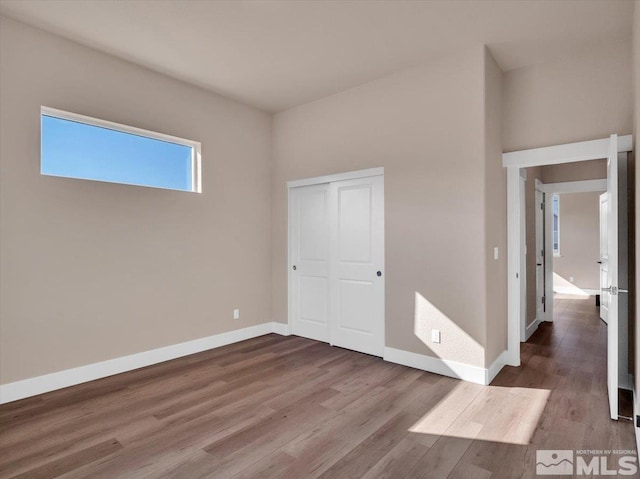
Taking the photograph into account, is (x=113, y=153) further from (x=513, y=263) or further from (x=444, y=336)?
(x=513, y=263)

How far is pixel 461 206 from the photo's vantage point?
3354 millimetres

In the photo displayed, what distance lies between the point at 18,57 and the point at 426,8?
3366mm

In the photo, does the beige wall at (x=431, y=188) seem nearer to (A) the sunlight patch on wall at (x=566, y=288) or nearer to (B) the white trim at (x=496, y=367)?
(B) the white trim at (x=496, y=367)

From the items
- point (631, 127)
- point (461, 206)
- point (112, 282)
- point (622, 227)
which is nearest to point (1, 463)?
point (112, 282)

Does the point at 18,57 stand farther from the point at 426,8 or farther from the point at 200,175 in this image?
the point at 426,8

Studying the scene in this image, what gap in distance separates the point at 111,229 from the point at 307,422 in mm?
2594

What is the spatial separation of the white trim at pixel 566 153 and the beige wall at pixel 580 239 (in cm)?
676

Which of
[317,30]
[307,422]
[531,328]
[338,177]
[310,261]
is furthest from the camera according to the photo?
[531,328]

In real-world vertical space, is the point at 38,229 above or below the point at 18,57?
below

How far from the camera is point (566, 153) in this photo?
3.28 m

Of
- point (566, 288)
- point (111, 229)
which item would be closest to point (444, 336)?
point (111, 229)

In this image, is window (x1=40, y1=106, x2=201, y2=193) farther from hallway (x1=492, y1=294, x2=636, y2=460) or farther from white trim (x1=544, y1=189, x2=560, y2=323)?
white trim (x1=544, y1=189, x2=560, y2=323)

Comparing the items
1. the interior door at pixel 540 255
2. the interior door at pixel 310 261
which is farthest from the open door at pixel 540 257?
the interior door at pixel 310 261

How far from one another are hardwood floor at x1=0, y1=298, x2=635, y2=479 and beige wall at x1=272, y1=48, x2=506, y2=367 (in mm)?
546
